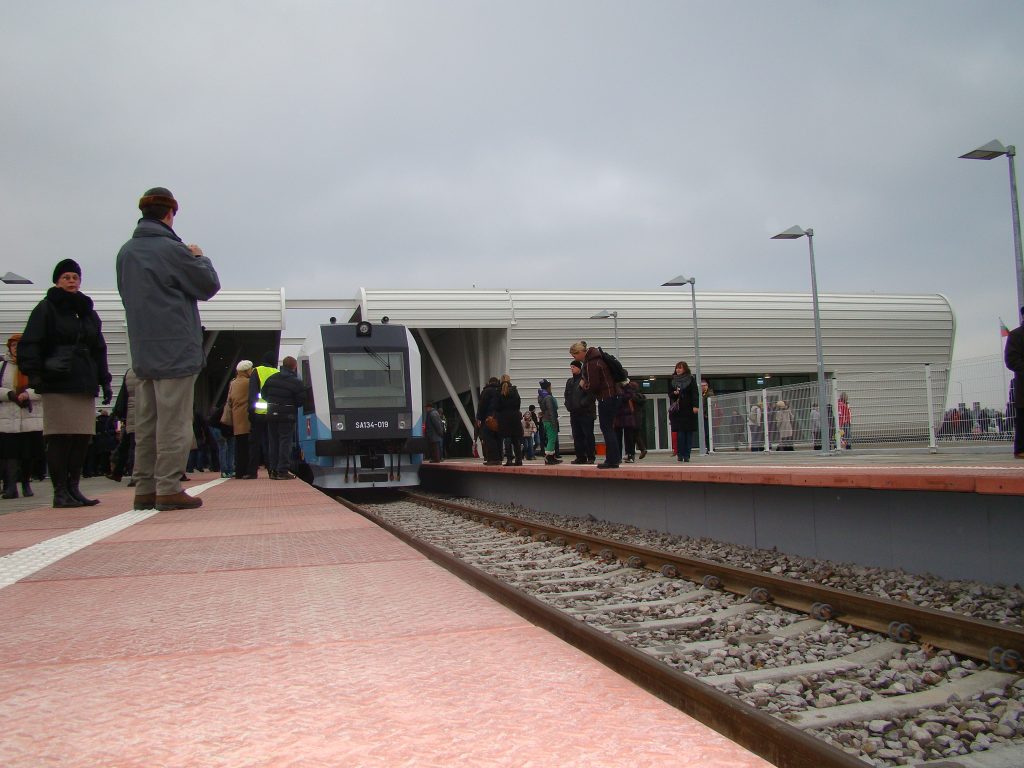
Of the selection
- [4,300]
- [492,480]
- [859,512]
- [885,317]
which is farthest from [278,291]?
[859,512]

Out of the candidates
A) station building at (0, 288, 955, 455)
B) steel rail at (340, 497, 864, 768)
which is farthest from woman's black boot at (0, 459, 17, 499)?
station building at (0, 288, 955, 455)

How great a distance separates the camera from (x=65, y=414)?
7.23 meters

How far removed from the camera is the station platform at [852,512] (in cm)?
530

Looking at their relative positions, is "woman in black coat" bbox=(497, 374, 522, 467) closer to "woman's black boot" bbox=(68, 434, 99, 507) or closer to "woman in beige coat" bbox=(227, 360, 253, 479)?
"woman in beige coat" bbox=(227, 360, 253, 479)

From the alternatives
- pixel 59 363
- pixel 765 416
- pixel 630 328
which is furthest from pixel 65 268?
pixel 630 328

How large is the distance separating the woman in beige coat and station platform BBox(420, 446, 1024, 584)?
560 centimetres

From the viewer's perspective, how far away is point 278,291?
36406 mm

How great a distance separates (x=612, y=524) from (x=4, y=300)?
30.6m

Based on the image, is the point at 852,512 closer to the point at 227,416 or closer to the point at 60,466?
the point at 60,466

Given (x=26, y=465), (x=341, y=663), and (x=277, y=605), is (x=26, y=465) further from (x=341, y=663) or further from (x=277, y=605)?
(x=341, y=663)

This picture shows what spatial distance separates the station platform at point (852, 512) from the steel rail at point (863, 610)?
89 cm

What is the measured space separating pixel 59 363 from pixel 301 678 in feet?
19.4

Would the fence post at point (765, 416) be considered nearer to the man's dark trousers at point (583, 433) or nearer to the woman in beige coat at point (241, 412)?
the man's dark trousers at point (583, 433)

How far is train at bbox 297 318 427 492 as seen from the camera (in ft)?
52.5
